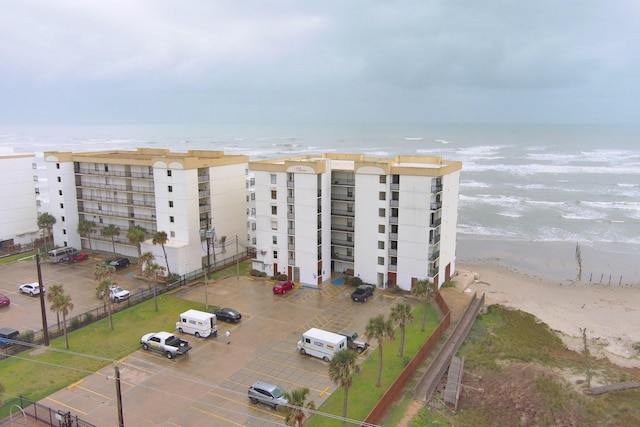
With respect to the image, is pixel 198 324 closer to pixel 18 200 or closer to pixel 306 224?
pixel 306 224

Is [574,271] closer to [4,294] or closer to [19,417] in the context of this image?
[19,417]

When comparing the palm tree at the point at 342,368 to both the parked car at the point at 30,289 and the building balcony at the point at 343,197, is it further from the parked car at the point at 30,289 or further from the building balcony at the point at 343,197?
the parked car at the point at 30,289

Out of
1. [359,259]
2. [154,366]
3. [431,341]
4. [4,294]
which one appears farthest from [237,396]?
[4,294]

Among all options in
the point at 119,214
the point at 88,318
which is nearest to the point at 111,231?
the point at 119,214

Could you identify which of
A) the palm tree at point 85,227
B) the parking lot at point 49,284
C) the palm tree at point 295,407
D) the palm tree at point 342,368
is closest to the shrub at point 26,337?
the parking lot at point 49,284

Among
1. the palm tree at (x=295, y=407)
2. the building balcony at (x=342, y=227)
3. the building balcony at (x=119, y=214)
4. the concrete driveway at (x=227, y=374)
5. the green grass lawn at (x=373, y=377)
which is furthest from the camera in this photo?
the building balcony at (x=119, y=214)
